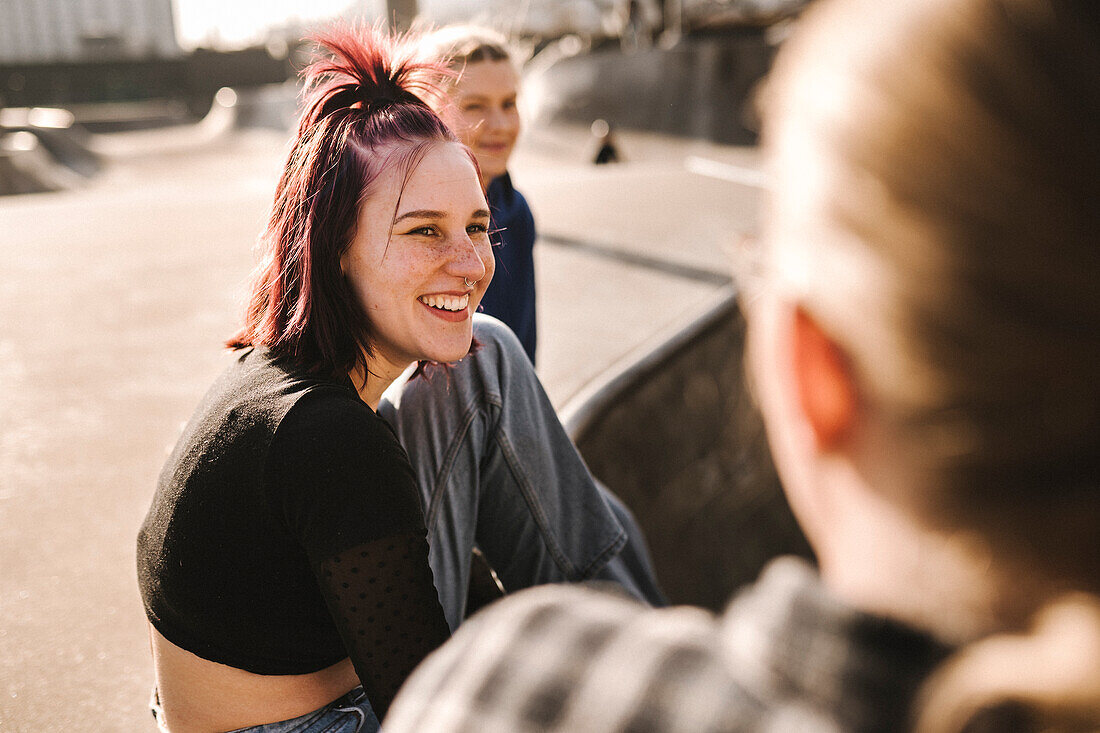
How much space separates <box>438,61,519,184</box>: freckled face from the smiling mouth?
1.48m

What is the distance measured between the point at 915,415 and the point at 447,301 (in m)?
1.53

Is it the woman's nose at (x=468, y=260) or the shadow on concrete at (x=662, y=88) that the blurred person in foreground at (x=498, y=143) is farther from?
the shadow on concrete at (x=662, y=88)

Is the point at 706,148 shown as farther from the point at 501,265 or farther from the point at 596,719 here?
the point at 596,719

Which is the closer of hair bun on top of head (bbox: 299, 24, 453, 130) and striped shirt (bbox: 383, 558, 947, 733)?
striped shirt (bbox: 383, 558, 947, 733)

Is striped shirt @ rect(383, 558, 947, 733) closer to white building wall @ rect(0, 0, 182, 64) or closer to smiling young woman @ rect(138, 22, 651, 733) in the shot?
smiling young woman @ rect(138, 22, 651, 733)

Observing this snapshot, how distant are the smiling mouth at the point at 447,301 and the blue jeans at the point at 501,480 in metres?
0.18

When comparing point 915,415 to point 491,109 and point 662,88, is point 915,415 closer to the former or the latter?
point 491,109

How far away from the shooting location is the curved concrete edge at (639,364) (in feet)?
12.2

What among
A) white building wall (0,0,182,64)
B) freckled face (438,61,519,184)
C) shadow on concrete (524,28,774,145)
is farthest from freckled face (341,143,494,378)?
white building wall (0,0,182,64)

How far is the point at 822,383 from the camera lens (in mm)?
693

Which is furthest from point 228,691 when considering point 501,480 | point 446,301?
point 446,301

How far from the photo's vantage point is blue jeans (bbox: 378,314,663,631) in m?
2.09

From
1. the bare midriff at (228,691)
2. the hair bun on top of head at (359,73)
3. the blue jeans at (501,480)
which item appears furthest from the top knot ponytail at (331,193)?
the bare midriff at (228,691)

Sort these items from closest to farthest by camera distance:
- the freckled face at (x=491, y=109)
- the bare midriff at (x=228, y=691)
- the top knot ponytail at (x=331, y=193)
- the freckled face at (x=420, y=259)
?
the bare midriff at (x=228, y=691), the top knot ponytail at (x=331, y=193), the freckled face at (x=420, y=259), the freckled face at (x=491, y=109)
